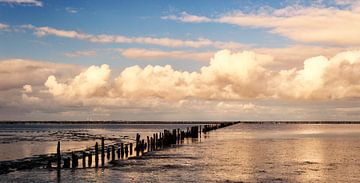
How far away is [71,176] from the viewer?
27516 mm

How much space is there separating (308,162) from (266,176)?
9158mm

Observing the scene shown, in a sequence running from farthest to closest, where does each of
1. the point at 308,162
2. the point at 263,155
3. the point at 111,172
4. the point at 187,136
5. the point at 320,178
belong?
the point at 187,136, the point at 263,155, the point at 308,162, the point at 111,172, the point at 320,178

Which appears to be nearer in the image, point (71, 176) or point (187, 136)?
point (71, 176)

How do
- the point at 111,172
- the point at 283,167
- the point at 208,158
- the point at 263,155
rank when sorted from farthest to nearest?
1. the point at 263,155
2. the point at 208,158
3. the point at 283,167
4. the point at 111,172

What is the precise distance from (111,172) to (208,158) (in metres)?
10.8

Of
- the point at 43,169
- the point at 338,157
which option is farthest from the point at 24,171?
the point at 338,157

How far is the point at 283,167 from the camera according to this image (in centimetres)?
3145

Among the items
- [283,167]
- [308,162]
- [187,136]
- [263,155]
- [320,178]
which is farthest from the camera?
[187,136]

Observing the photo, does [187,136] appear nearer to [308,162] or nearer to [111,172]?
[308,162]

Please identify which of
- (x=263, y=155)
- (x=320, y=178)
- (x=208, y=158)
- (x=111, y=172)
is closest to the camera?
(x=320, y=178)

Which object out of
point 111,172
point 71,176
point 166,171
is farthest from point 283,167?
point 71,176

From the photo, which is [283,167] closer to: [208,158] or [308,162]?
[308,162]

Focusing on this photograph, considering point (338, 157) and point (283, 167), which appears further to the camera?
point (338, 157)

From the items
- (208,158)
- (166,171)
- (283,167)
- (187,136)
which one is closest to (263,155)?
(208,158)
